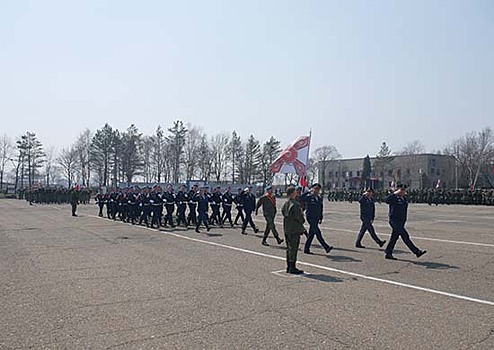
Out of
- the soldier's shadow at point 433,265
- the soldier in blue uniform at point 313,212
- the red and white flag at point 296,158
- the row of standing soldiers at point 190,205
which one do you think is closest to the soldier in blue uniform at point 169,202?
the row of standing soldiers at point 190,205

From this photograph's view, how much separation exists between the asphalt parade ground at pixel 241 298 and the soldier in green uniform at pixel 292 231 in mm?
308

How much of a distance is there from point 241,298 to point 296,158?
16562 millimetres

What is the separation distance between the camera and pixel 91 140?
88.4 m

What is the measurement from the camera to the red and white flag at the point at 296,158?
77.5 feet

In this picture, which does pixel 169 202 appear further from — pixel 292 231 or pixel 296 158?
pixel 292 231

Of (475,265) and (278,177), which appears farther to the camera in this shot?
(278,177)

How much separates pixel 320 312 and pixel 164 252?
7210mm

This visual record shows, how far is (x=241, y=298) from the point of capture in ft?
25.8

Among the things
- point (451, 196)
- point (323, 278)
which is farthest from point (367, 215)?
point (451, 196)

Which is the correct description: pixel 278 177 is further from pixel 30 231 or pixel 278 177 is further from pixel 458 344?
pixel 458 344

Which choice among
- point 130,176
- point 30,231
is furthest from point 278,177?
point 30,231

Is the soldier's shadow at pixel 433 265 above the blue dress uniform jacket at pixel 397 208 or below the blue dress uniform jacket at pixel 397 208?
below

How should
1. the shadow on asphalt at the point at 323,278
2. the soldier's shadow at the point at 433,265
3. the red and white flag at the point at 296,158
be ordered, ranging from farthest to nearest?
the red and white flag at the point at 296,158 < the soldier's shadow at the point at 433,265 < the shadow on asphalt at the point at 323,278

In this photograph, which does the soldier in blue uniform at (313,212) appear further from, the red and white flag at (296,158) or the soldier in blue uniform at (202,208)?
the red and white flag at (296,158)
